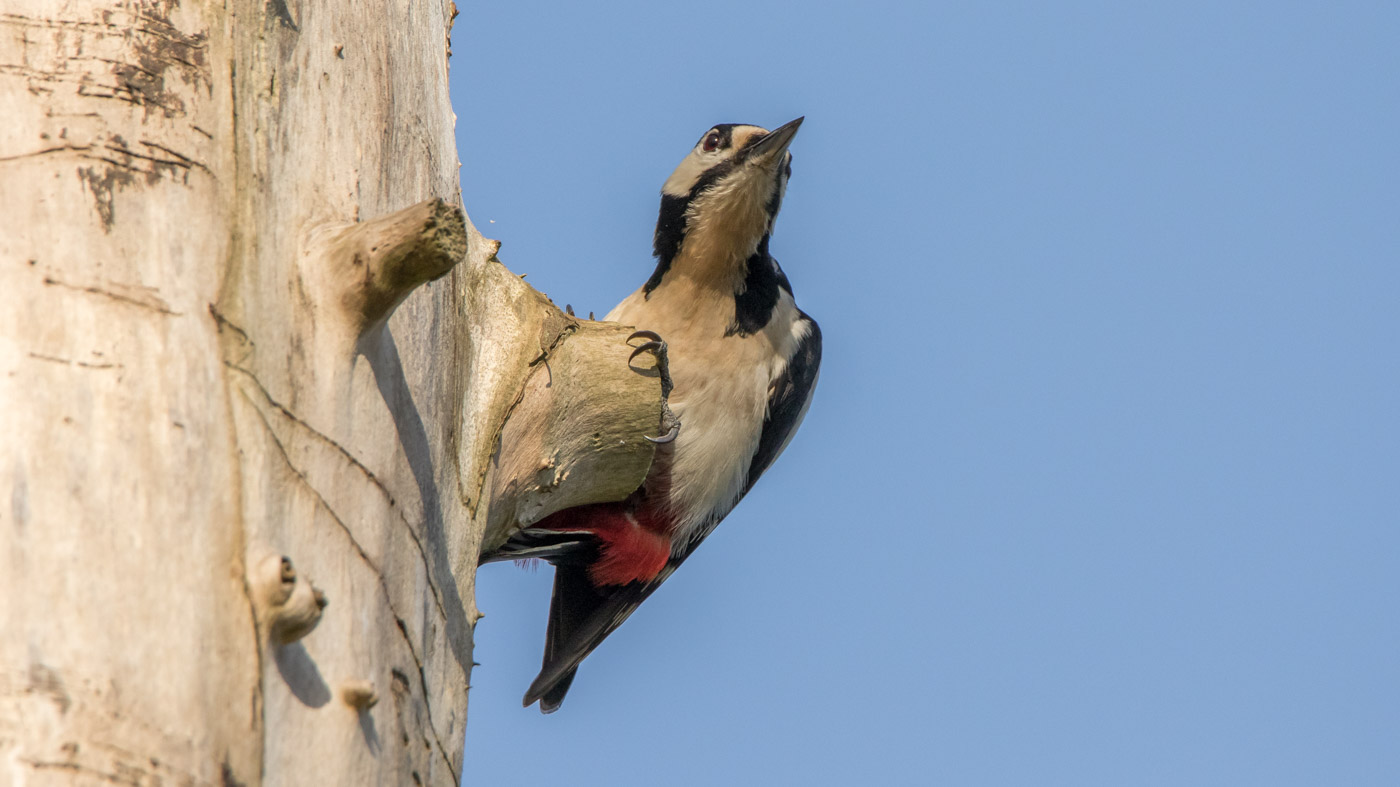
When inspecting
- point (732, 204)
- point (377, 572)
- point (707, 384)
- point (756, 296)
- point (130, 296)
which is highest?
point (732, 204)

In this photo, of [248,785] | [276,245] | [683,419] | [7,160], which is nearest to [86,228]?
[7,160]

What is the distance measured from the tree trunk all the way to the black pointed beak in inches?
84.0

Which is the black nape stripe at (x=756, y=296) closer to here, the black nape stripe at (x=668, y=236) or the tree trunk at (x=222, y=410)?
the black nape stripe at (x=668, y=236)

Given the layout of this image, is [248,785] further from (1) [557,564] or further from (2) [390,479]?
(1) [557,564]

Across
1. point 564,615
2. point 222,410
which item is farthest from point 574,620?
point 222,410

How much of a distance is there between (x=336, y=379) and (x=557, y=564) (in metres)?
2.77

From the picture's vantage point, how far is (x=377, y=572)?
6.81ft

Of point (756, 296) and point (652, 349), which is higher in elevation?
point (756, 296)

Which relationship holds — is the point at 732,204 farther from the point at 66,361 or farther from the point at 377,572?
the point at 66,361

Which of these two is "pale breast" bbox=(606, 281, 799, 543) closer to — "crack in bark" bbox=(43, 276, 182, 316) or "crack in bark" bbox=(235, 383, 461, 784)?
"crack in bark" bbox=(235, 383, 461, 784)

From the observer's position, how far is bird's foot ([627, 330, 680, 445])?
3738mm

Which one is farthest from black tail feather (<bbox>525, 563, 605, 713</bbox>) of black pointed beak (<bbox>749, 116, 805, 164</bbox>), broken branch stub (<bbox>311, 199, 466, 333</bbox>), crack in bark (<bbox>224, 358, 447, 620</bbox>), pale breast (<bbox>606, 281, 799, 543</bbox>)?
broken branch stub (<bbox>311, 199, 466, 333</bbox>)

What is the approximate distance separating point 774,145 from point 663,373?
1.21m

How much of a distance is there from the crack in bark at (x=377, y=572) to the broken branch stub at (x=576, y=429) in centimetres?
72
